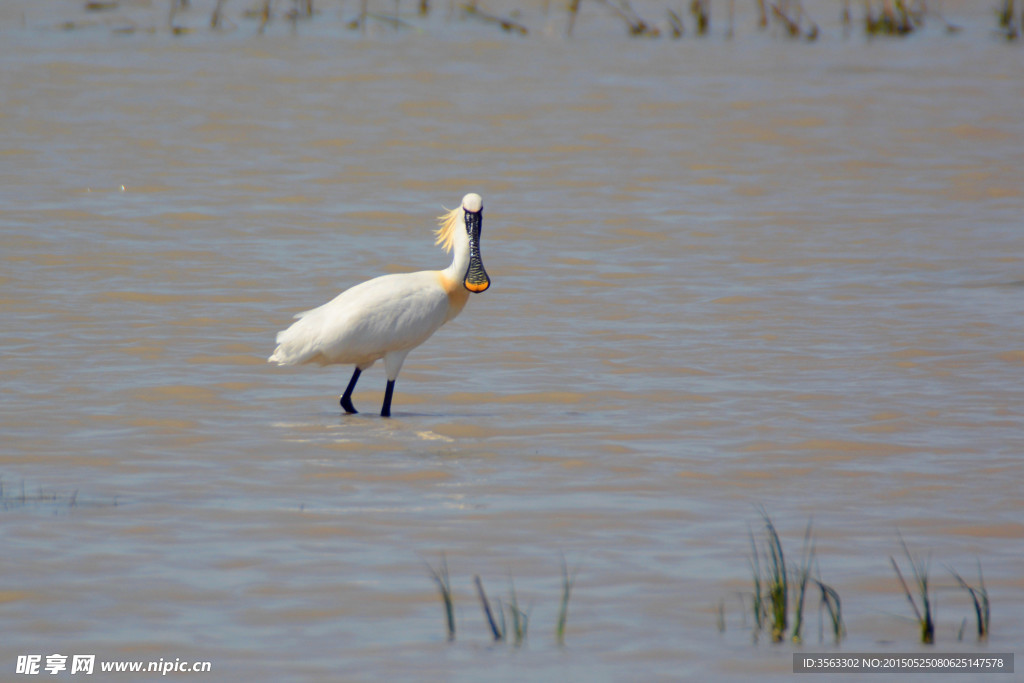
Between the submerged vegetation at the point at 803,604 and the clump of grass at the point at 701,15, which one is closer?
the submerged vegetation at the point at 803,604

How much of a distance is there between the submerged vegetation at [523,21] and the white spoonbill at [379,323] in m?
15.9

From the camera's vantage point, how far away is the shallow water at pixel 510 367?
16.8 feet

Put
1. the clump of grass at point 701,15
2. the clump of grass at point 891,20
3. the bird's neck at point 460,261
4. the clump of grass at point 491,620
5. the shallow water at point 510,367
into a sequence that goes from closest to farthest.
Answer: the clump of grass at point 491,620 < the shallow water at point 510,367 < the bird's neck at point 460,261 < the clump of grass at point 701,15 < the clump of grass at point 891,20

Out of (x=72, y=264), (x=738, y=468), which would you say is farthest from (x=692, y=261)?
(x=738, y=468)

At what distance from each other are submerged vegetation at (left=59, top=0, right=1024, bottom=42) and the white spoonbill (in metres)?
15.9

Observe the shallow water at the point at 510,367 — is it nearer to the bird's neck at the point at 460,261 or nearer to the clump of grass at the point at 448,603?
the clump of grass at the point at 448,603

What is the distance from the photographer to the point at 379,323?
8.20 meters

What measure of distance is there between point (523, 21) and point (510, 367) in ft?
59.5

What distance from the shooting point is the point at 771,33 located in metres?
25.6

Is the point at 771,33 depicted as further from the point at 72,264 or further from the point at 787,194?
the point at 72,264

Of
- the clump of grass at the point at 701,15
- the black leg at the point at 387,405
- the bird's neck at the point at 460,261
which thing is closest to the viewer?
the black leg at the point at 387,405

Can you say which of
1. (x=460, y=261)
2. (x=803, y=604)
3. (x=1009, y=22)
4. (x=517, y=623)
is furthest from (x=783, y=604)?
(x=1009, y=22)

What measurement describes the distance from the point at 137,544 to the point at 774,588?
2.21 m

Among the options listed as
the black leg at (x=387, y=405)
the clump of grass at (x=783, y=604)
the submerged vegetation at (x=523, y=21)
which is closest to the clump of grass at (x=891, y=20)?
the submerged vegetation at (x=523, y=21)
